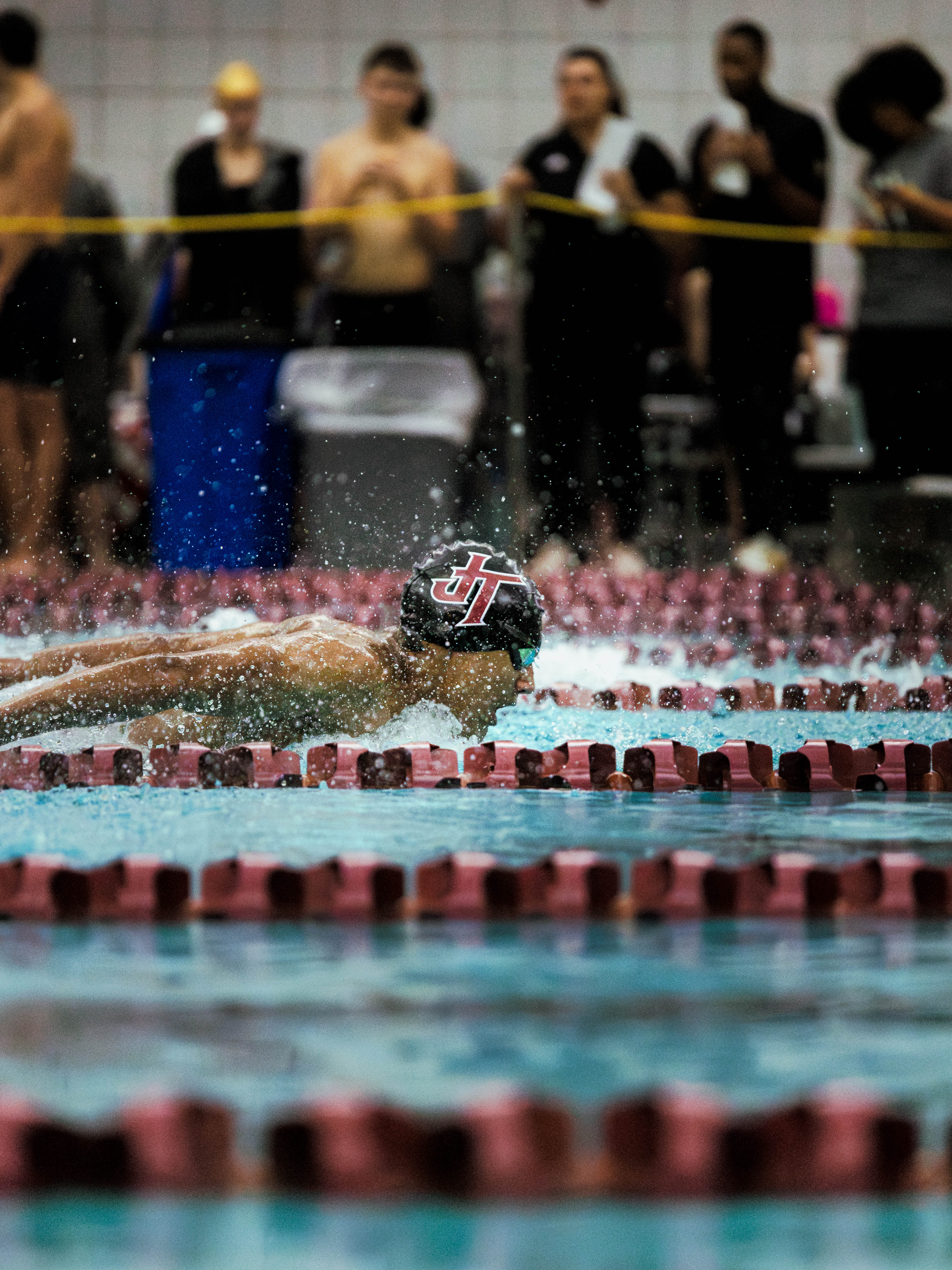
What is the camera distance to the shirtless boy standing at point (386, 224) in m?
8.72

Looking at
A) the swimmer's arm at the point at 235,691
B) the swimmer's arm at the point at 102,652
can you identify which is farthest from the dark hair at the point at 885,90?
the swimmer's arm at the point at 102,652

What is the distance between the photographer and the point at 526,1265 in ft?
5.62

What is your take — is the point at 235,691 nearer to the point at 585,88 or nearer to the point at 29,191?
the point at 585,88

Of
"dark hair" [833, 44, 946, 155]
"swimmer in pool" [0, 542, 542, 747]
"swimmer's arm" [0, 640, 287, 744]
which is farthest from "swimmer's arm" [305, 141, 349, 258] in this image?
"swimmer's arm" [0, 640, 287, 744]

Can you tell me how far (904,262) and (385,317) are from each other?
2.28m

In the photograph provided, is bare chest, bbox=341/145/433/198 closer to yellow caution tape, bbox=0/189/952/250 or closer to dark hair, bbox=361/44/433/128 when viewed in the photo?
yellow caution tape, bbox=0/189/952/250

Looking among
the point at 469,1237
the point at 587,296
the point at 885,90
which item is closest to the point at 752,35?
the point at 885,90

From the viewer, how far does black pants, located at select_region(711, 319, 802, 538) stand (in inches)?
331

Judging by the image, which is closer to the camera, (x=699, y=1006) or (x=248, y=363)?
(x=699, y=1006)

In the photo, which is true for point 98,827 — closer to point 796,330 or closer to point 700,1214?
point 700,1214

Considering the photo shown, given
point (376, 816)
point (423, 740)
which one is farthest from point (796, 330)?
point (376, 816)

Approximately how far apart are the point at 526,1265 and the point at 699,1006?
0.90 m

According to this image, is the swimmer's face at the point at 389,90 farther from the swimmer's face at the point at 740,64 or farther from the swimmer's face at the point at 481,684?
the swimmer's face at the point at 481,684

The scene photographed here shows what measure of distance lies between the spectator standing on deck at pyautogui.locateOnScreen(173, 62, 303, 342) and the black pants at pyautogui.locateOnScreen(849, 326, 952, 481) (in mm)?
2545
